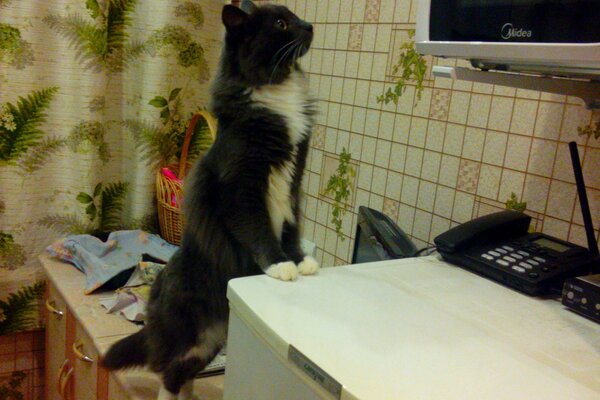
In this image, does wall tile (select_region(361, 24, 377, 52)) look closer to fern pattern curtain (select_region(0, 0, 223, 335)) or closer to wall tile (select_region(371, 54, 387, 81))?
wall tile (select_region(371, 54, 387, 81))

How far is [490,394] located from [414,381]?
77mm

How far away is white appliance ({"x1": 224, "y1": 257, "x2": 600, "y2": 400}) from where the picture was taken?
1.89ft

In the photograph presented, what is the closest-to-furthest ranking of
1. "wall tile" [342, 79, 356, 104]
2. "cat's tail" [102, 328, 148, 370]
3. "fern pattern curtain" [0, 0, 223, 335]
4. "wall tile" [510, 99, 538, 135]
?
"wall tile" [510, 99, 538, 135], "cat's tail" [102, 328, 148, 370], "wall tile" [342, 79, 356, 104], "fern pattern curtain" [0, 0, 223, 335]

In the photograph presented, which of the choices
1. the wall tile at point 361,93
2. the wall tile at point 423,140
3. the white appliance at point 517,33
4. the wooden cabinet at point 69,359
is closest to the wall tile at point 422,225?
the wall tile at point 423,140

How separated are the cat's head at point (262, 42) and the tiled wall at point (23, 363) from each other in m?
1.43

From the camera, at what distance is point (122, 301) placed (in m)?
1.53

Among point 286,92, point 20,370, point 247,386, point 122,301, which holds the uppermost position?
point 286,92

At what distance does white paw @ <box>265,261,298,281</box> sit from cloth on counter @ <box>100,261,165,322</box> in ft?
2.24

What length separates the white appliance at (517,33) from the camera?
2.17 feet

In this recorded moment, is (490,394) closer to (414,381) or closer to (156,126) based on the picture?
(414,381)

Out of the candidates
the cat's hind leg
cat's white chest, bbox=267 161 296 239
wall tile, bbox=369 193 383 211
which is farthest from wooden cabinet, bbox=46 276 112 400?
wall tile, bbox=369 193 383 211

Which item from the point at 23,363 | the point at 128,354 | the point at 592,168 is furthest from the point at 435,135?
the point at 23,363

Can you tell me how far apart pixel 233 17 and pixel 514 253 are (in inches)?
26.3

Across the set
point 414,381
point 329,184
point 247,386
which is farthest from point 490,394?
point 329,184
